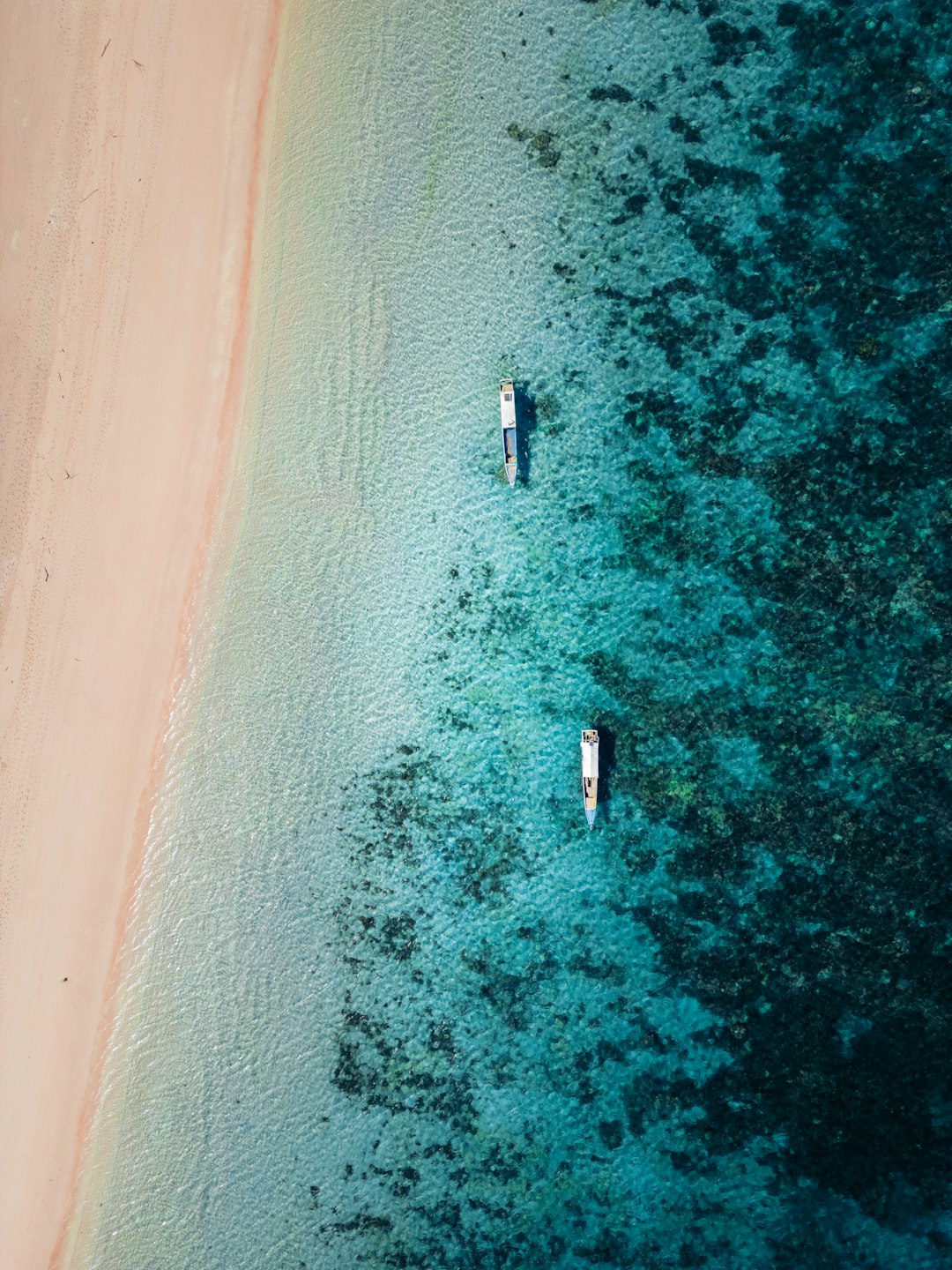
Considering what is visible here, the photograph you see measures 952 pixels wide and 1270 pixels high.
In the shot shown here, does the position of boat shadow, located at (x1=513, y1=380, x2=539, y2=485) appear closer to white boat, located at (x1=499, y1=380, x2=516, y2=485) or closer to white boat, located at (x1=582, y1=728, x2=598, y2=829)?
white boat, located at (x1=499, y1=380, x2=516, y2=485)

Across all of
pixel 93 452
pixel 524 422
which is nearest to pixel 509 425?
pixel 524 422

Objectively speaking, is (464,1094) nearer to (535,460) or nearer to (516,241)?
(535,460)

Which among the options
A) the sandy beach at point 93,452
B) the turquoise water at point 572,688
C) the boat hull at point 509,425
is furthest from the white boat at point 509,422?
the sandy beach at point 93,452

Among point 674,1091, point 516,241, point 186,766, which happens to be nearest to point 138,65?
point 516,241

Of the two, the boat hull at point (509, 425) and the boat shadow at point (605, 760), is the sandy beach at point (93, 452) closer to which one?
the boat hull at point (509, 425)

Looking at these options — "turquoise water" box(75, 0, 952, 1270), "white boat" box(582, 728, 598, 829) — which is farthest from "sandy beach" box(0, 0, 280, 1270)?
"white boat" box(582, 728, 598, 829)

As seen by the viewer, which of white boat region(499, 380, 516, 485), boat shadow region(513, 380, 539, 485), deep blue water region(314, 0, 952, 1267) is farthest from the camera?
boat shadow region(513, 380, 539, 485)
